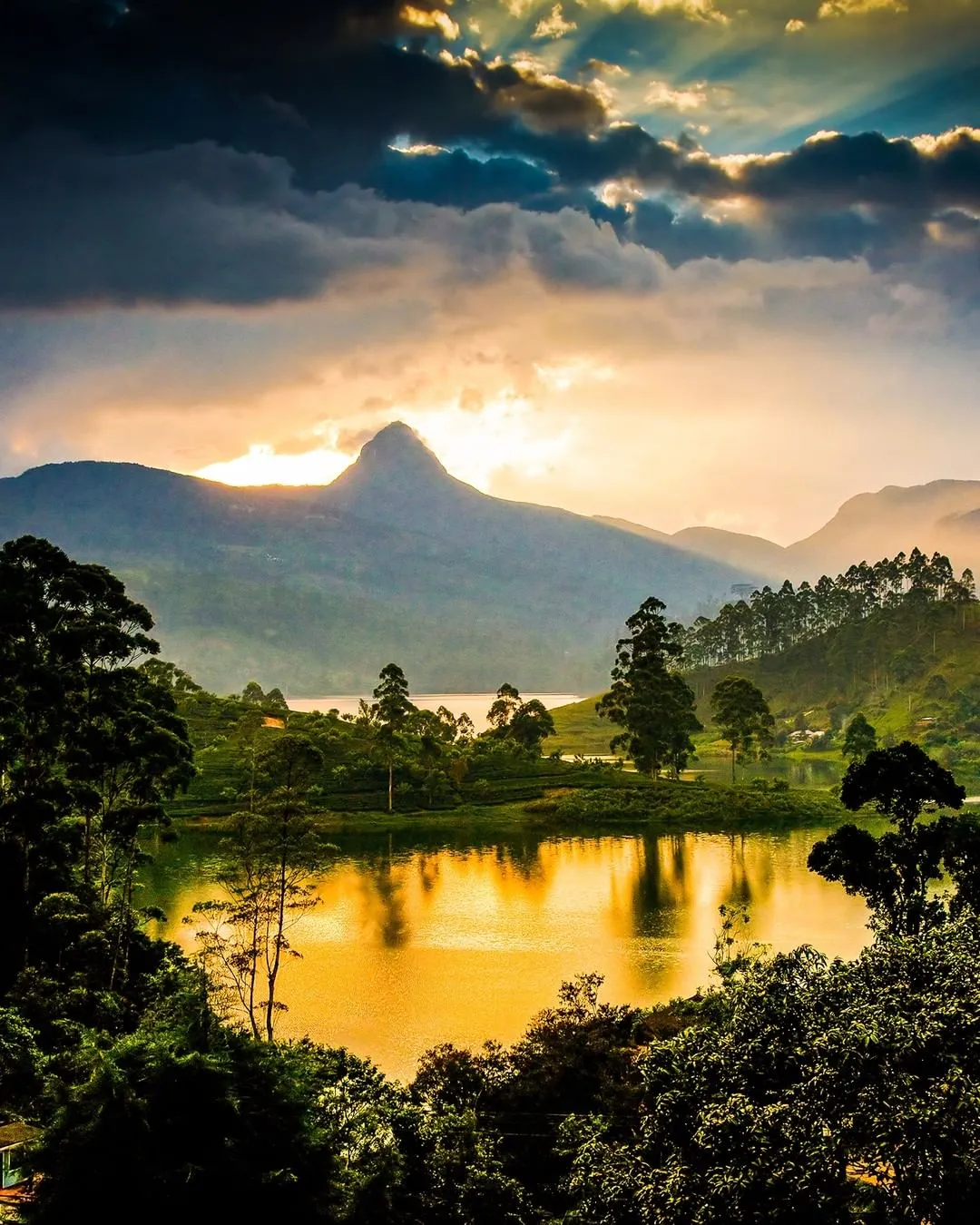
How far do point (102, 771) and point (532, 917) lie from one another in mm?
20481

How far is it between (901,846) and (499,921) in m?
22.1

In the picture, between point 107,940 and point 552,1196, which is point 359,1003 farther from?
point 552,1196

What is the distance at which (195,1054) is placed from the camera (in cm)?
1356

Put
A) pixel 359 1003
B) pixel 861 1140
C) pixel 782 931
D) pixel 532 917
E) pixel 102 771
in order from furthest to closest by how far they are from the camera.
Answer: pixel 532 917 < pixel 782 931 < pixel 359 1003 < pixel 102 771 < pixel 861 1140

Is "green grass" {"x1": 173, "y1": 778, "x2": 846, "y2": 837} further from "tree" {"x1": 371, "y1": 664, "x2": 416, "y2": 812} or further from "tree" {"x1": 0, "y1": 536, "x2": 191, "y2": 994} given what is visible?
"tree" {"x1": 0, "y1": 536, "x2": 191, "y2": 994}

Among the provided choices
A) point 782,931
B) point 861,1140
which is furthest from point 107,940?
point 782,931

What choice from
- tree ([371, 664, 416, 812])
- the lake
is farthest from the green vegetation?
tree ([371, 664, 416, 812])

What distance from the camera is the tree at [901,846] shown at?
72.0ft

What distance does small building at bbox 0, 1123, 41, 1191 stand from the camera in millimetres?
16141

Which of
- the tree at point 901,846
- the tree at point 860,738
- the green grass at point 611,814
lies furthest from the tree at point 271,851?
the tree at point 860,738

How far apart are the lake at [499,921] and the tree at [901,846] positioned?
10.4m

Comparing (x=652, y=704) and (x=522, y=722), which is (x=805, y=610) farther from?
(x=652, y=704)

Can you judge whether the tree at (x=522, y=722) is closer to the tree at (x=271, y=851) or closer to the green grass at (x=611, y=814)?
the green grass at (x=611, y=814)

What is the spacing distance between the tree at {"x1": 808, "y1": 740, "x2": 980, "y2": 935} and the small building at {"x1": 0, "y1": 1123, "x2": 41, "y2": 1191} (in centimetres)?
1726
